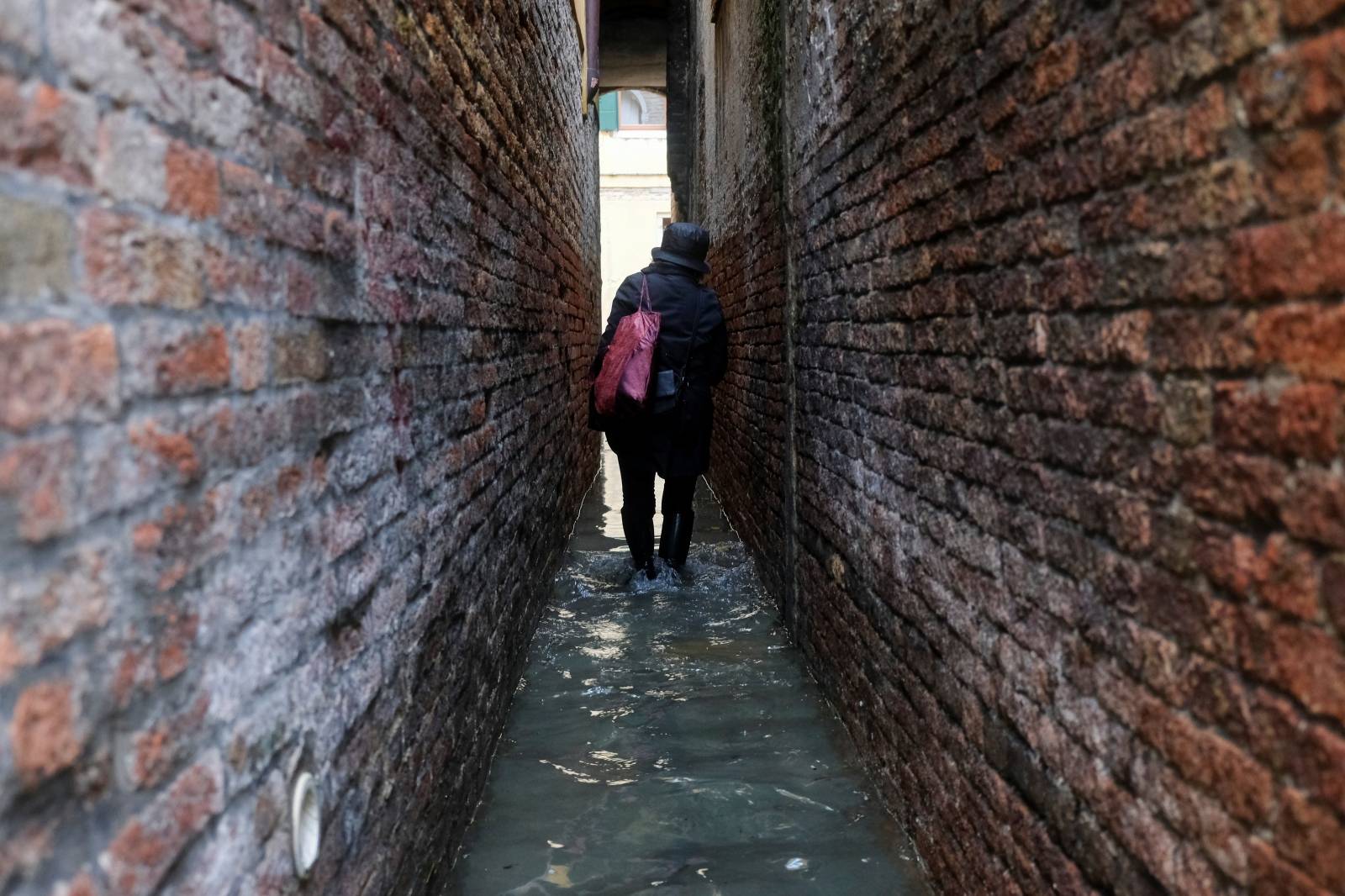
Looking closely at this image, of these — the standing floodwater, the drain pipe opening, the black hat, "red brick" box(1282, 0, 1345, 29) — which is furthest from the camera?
the black hat

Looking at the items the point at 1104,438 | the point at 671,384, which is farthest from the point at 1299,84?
the point at 671,384

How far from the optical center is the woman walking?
5254mm

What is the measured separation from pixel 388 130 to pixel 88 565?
54.4 inches

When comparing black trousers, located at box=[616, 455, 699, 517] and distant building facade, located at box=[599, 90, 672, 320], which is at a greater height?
distant building facade, located at box=[599, 90, 672, 320]

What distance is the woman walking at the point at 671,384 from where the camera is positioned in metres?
5.25

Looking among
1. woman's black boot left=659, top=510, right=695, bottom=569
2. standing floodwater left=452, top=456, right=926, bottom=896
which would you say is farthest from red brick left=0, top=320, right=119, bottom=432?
woman's black boot left=659, top=510, right=695, bottom=569

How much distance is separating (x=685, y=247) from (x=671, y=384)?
72cm

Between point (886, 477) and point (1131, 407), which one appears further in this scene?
point (886, 477)

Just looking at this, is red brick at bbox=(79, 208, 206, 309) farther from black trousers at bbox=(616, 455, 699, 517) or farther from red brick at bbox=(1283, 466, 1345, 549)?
black trousers at bbox=(616, 455, 699, 517)

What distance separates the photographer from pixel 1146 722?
5.14ft

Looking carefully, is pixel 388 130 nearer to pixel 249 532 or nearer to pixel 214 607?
pixel 249 532

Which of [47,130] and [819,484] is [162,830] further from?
[819,484]

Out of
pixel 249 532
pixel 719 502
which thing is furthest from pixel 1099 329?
pixel 719 502

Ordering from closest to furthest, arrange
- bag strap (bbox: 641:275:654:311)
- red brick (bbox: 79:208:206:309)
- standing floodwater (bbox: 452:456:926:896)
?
red brick (bbox: 79:208:206:309)
standing floodwater (bbox: 452:456:926:896)
bag strap (bbox: 641:275:654:311)
